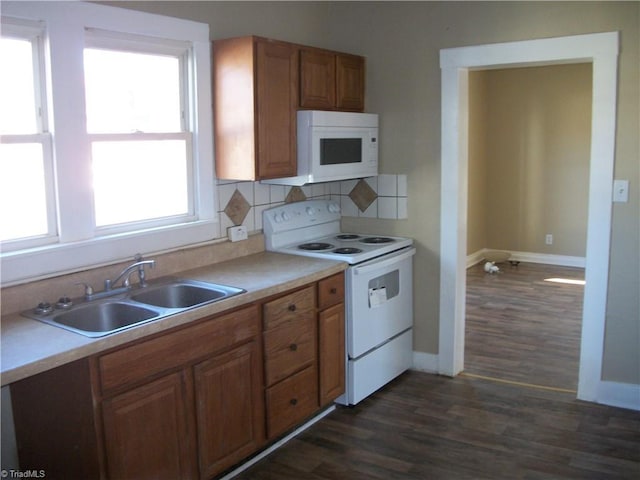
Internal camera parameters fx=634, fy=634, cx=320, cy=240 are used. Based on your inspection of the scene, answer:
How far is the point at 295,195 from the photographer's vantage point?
13.3ft

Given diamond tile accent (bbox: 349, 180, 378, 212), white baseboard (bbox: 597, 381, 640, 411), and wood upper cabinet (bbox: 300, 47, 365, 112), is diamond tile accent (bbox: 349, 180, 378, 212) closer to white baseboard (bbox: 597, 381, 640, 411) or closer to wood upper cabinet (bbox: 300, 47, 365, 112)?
wood upper cabinet (bbox: 300, 47, 365, 112)

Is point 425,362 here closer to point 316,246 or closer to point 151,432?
point 316,246

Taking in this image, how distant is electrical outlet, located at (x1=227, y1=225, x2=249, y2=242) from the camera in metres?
3.54

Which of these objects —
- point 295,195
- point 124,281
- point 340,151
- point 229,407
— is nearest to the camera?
point 229,407

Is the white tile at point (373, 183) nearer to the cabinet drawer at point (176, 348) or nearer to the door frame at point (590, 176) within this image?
the door frame at point (590, 176)

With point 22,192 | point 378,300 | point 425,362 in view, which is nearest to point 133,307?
point 22,192

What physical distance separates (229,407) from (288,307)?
1.84 feet

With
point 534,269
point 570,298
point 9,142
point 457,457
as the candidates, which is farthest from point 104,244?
point 534,269

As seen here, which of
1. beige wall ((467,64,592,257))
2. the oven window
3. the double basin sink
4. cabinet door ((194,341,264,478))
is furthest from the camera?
beige wall ((467,64,592,257))

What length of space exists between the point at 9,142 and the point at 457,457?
243 cm

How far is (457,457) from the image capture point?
304 centimetres

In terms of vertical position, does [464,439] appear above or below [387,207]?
below

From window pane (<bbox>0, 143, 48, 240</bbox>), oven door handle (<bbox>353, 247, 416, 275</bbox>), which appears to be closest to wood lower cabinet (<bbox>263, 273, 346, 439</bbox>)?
oven door handle (<bbox>353, 247, 416, 275</bbox>)

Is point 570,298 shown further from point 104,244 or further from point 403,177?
point 104,244
